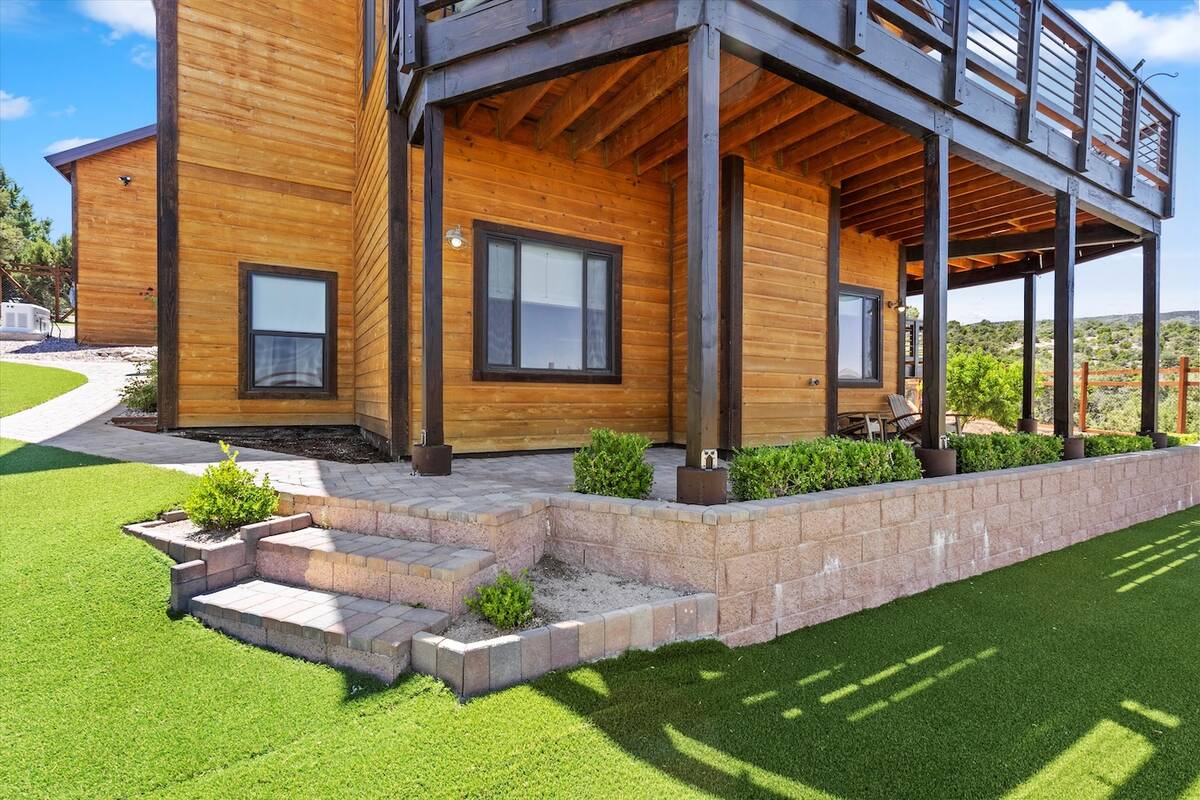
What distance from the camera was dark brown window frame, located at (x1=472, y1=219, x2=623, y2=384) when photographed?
6000mm

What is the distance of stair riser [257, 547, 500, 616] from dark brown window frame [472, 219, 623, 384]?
3.10 metres

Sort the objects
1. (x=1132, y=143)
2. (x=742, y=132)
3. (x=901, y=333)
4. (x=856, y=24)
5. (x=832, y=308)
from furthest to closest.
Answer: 1. (x=901, y=333)
2. (x=832, y=308)
3. (x=1132, y=143)
4. (x=742, y=132)
5. (x=856, y=24)

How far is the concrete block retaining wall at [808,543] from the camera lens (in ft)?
9.76

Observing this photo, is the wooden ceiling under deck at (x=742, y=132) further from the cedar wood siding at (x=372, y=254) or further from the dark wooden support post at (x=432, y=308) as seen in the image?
the cedar wood siding at (x=372, y=254)

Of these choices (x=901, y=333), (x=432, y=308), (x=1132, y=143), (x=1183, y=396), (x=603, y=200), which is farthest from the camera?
(x=1183, y=396)

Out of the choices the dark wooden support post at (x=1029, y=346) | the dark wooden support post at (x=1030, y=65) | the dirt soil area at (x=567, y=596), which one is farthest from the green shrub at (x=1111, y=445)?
the dirt soil area at (x=567, y=596)

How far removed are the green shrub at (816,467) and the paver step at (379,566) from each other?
1550mm

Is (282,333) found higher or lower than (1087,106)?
lower

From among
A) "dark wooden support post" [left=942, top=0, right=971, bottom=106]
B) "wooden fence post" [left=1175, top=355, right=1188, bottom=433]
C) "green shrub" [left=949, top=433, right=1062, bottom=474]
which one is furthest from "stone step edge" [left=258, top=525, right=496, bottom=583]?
"wooden fence post" [left=1175, top=355, right=1188, bottom=433]

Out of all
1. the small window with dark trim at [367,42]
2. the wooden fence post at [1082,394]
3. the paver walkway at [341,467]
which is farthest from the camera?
the wooden fence post at [1082,394]

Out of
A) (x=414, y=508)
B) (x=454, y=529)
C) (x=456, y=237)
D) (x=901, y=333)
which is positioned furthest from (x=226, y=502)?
(x=901, y=333)

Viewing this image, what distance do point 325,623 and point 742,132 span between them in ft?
18.2

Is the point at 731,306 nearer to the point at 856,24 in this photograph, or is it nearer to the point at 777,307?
the point at 777,307

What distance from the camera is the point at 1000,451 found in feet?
16.3
